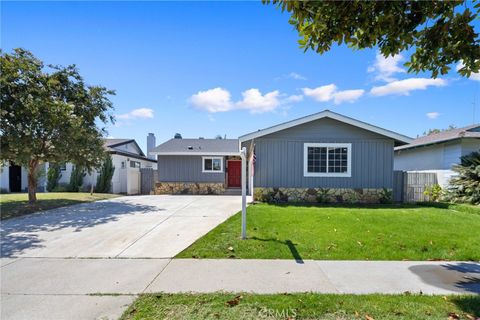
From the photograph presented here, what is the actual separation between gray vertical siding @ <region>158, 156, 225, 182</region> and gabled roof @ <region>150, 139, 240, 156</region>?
55 cm

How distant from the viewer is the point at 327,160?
41.6 feet

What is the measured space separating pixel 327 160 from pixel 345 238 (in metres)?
6.86

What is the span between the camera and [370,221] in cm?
788

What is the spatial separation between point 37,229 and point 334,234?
8047 millimetres

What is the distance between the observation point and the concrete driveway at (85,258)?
11.3 ft

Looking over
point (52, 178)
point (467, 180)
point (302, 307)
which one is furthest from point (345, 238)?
point (52, 178)

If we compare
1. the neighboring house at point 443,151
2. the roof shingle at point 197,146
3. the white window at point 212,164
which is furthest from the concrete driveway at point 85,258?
the neighboring house at point 443,151

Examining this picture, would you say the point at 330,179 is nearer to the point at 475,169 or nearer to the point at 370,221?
the point at 370,221

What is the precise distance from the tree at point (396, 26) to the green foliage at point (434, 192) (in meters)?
11.5

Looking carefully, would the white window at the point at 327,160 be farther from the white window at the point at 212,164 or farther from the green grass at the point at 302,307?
the green grass at the point at 302,307

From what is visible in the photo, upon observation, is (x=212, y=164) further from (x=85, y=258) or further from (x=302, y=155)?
(x=85, y=258)

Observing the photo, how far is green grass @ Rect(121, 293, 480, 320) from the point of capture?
3152mm

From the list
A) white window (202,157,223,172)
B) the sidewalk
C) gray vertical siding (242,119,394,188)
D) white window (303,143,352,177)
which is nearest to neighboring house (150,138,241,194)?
white window (202,157,223,172)

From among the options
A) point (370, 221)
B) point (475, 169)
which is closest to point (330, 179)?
point (370, 221)
